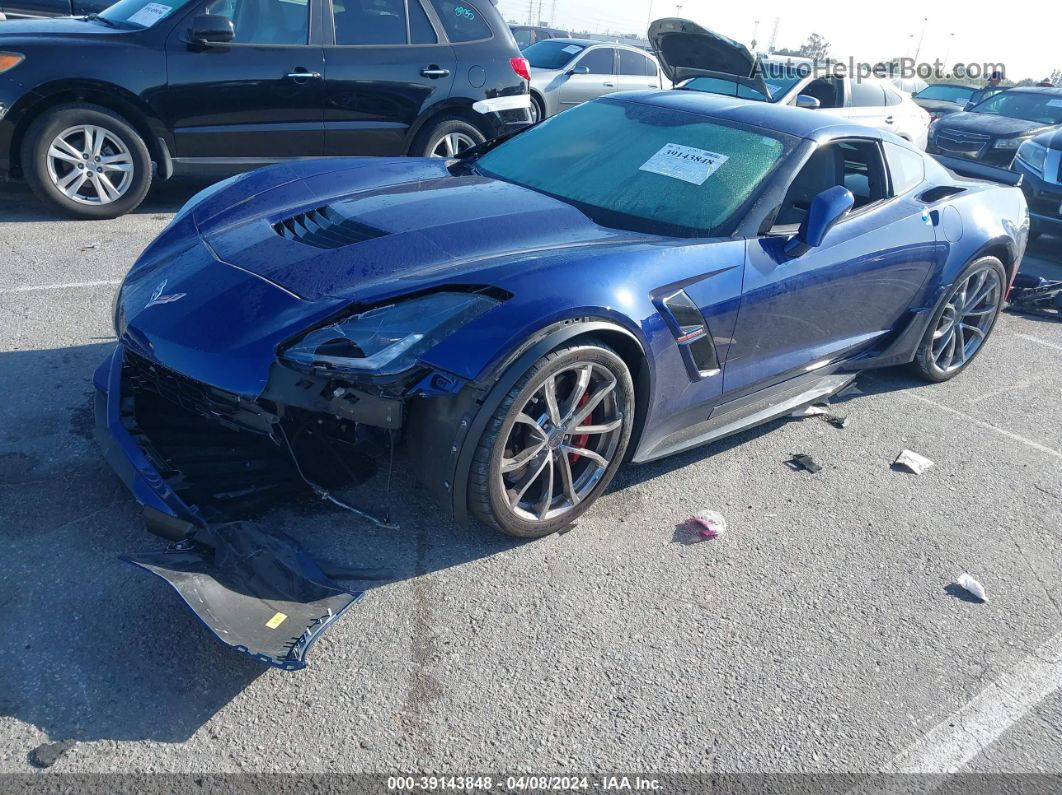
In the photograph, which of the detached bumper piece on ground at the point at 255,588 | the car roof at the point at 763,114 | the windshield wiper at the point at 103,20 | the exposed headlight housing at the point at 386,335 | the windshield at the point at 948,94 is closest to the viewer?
the detached bumper piece on ground at the point at 255,588

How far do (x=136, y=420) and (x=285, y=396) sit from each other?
2.35 ft

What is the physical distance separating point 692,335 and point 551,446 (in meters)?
0.71

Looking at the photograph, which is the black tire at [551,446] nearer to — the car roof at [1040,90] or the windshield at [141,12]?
the windshield at [141,12]

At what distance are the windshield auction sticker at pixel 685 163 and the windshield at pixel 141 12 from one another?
432 cm

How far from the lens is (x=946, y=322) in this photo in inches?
194

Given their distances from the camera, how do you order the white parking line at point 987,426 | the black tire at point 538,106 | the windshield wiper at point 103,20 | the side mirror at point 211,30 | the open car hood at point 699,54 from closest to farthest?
the white parking line at point 987,426 < the open car hood at point 699,54 < the side mirror at point 211,30 < the windshield wiper at point 103,20 < the black tire at point 538,106

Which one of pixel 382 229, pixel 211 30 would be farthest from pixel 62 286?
pixel 382 229

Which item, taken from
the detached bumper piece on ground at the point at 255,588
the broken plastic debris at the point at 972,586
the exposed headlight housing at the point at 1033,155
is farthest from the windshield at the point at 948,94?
the detached bumper piece on ground at the point at 255,588

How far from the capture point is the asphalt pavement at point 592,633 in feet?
7.58

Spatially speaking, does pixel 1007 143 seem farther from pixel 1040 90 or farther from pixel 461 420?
pixel 461 420

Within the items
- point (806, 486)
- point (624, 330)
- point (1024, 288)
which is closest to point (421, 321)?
point (624, 330)

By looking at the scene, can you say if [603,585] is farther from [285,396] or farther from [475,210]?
[475,210]

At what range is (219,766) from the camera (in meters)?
2.16

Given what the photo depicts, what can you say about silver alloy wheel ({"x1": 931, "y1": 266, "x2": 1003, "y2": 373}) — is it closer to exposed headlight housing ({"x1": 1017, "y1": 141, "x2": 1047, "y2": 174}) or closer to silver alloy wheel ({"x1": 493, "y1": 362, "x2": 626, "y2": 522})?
silver alloy wheel ({"x1": 493, "y1": 362, "x2": 626, "y2": 522})
